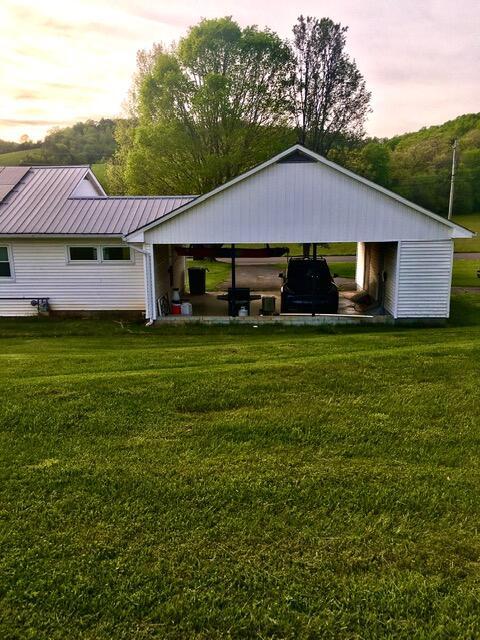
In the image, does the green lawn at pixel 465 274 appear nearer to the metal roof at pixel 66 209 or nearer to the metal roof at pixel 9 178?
the metal roof at pixel 66 209

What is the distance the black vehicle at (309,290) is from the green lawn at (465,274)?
28.4 ft

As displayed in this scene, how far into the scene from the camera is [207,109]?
28125mm

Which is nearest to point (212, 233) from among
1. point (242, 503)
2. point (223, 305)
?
point (223, 305)

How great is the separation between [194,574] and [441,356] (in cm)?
662

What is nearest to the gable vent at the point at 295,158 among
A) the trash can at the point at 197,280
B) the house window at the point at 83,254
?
the house window at the point at 83,254

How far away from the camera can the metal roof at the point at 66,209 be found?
47.6 ft

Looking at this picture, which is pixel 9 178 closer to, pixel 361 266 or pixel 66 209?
pixel 66 209

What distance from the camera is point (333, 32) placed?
111 ft

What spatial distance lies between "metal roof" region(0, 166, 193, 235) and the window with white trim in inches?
30.6

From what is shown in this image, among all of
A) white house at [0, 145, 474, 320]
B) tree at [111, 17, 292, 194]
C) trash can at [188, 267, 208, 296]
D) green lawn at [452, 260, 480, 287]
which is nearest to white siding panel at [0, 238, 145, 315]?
white house at [0, 145, 474, 320]

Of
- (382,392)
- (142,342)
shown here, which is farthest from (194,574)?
(142,342)

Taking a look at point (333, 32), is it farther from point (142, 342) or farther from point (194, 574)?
point (194, 574)

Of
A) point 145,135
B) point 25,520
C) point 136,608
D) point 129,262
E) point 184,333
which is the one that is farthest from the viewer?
point 145,135

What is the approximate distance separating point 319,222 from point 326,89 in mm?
25092
